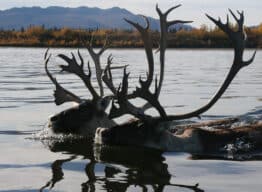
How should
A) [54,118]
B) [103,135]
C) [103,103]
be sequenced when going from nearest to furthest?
[103,135] < [54,118] < [103,103]

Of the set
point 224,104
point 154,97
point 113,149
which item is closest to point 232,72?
point 154,97

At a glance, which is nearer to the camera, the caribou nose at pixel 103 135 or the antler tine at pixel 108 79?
the caribou nose at pixel 103 135

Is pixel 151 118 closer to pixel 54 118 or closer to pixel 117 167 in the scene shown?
pixel 117 167

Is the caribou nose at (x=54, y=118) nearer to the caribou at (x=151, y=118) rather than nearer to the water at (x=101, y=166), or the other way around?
the caribou at (x=151, y=118)

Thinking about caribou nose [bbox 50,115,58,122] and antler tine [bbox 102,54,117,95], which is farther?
antler tine [bbox 102,54,117,95]

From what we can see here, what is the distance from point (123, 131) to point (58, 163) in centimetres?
95

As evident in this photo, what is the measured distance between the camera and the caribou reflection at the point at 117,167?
6200 mm

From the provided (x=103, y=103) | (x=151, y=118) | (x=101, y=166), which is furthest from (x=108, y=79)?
(x=101, y=166)

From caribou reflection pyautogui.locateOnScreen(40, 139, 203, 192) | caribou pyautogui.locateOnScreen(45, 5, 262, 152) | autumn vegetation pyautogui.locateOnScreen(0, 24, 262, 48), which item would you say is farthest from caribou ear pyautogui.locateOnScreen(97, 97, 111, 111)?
autumn vegetation pyautogui.locateOnScreen(0, 24, 262, 48)

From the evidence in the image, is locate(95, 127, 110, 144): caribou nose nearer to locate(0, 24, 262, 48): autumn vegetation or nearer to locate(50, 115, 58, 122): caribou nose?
locate(50, 115, 58, 122): caribou nose

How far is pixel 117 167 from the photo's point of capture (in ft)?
23.4

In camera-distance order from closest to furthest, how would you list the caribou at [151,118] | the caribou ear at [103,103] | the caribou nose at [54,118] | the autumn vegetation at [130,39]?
1. the caribou at [151,118]
2. the caribou nose at [54,118]
3. the caribou ear at [103,103]
4. the autumn vegetation at [130,39]

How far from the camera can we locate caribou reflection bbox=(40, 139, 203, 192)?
6200 mm

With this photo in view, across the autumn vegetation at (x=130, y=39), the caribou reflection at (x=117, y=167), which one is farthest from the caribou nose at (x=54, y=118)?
the autumn vegetation at (x=130, y=39)
